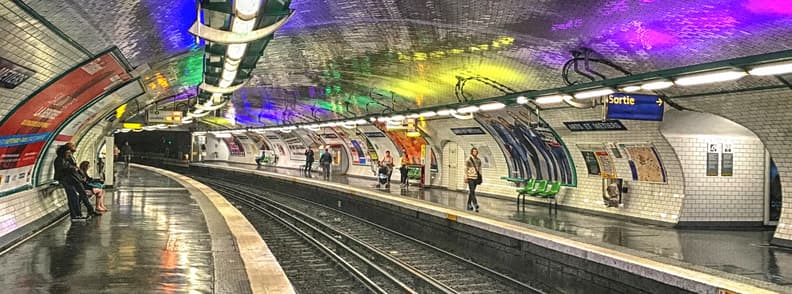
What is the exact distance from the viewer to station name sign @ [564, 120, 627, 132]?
14023mm

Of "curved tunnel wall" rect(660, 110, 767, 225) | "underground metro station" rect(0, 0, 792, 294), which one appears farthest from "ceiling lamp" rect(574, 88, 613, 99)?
"curved tunnel wall" rect(660, 110, 767, 225)

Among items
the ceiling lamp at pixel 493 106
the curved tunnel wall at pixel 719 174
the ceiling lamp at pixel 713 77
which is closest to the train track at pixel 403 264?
the ceiling lamp at pixel 493 106

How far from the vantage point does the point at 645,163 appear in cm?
1417

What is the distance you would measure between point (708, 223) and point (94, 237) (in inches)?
441

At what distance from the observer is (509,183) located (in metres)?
20.4

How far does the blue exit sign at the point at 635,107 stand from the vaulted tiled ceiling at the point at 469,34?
1.63 feet

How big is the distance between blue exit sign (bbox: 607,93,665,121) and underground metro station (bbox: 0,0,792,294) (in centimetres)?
3

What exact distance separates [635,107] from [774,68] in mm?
4450

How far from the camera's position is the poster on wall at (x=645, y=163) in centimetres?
1377

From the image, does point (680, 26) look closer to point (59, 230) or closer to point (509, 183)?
point (59, 230)

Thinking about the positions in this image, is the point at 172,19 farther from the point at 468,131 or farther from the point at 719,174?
the point at 468,131

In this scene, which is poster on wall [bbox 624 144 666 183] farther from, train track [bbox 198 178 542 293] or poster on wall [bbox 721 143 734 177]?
train track [bbox 198 178 542 293]

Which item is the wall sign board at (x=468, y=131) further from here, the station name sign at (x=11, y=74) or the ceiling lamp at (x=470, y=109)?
the station name sign at (x=11, y=74)

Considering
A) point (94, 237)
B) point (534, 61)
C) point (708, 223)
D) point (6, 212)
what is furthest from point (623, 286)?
point (6, 212)
